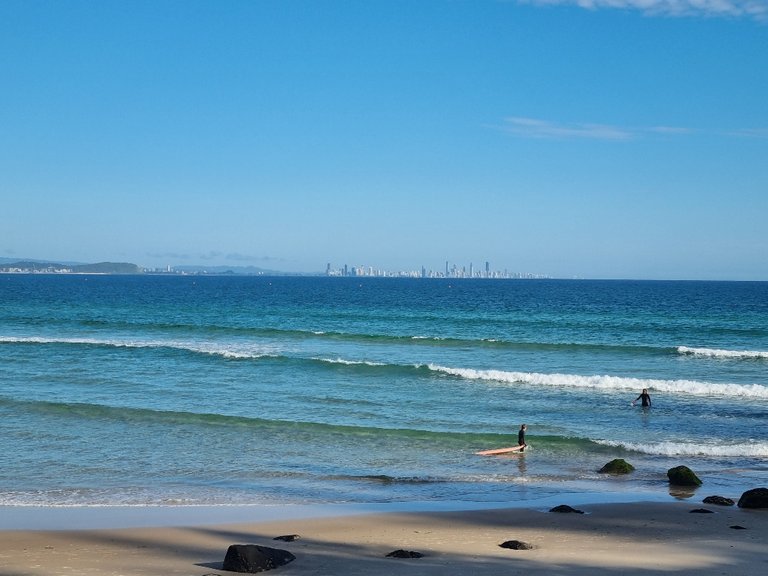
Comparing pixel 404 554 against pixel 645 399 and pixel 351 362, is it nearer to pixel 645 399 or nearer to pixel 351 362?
pixel 645 399

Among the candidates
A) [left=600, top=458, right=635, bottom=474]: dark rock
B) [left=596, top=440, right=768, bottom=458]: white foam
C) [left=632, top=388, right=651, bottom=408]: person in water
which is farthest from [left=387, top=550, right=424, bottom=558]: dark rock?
[left=632, top=388, right=651, bottom=408]: person in water

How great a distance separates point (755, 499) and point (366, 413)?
1365 centimetres

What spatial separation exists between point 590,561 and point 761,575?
7.99ft

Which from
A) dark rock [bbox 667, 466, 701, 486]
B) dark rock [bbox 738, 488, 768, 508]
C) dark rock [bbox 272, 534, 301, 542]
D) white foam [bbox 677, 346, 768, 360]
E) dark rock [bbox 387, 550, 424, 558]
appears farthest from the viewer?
white foam [bbox 677, 346, 768, 360]

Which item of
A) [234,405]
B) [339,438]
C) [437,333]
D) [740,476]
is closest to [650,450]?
[740,476]

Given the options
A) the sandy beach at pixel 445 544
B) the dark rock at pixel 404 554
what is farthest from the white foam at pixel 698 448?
the dark rock at pixel 404 554

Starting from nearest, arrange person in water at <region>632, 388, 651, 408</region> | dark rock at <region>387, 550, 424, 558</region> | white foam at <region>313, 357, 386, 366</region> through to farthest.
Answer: dark rock at <region>387, 550, 424, 558</region> < person in water at <region>632, 388, 651, 408</region> < white foam at <region>313, 357, 386, 366</region>

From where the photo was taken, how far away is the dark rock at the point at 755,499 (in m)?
16.3

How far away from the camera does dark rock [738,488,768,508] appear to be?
16344 millimetres

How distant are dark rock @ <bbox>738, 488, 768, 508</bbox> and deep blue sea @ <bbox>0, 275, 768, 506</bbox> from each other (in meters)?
1.53

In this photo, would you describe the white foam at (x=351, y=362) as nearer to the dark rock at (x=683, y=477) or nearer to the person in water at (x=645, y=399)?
the person in water at (x=645, y=399)

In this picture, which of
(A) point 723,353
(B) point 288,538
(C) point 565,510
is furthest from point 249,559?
(A) point 723,353

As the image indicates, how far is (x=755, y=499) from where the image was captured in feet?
53.8

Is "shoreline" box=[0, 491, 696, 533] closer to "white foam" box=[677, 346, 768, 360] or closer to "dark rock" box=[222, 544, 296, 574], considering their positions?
"dark rock" box=[222, 544, 296, 574]
